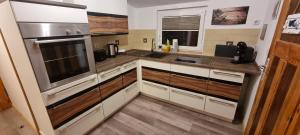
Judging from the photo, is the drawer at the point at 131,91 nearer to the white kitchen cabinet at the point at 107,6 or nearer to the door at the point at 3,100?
the white kitchen cabinet at the point at 107,6

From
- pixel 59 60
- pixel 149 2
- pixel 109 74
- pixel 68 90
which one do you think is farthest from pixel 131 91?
pixel 149 2

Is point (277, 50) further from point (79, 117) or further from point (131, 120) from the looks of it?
point (79, 117)

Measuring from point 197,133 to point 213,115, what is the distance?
48 centimetres

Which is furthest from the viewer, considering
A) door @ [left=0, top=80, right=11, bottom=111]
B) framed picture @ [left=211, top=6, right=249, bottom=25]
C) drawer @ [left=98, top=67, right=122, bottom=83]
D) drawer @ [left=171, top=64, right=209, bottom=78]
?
door @ [left=0, top=80, right=11, bottom=111]

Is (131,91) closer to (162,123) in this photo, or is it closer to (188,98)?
(162,123)

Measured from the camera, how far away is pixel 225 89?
178 centimetres

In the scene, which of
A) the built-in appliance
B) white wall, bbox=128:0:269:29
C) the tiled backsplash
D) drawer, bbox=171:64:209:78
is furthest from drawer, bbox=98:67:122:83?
white wall, bbox=128:0:269:29

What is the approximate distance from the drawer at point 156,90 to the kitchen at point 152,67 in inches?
0.8

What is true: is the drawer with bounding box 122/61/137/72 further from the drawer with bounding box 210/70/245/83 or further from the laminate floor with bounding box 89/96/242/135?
the drawer with bounding box 210/70/245/83

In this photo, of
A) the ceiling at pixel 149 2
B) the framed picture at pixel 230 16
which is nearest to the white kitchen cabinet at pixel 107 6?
the ceiling at pixel 149 2

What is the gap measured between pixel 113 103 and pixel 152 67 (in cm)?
91

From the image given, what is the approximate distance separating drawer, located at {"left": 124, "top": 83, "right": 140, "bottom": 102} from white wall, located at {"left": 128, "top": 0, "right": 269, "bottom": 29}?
1.40 metres

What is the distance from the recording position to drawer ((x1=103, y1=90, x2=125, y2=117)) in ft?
6.33

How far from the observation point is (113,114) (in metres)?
2.15
